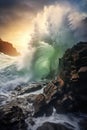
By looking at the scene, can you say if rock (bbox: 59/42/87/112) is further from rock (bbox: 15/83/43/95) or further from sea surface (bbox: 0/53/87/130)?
rock (bbox: 15/83/43/95)

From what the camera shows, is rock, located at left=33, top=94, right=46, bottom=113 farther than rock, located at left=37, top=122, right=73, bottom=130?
Yes

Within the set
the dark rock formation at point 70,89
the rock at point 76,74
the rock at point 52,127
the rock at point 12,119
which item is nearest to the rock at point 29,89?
the dark rock formation at point 70,89

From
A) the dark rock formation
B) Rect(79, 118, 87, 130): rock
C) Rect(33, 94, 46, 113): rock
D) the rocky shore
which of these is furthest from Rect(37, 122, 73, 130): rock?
Rect(33, 94, 46, 113): rock

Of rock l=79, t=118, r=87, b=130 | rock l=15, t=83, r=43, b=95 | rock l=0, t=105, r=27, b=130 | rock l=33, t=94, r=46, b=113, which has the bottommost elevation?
rock l=79, t=118, r=87, b=130

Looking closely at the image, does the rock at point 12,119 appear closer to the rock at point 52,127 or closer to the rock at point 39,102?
the rock at point 52,127

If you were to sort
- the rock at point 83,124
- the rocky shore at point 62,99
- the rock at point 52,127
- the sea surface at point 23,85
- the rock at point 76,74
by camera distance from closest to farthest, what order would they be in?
the rock at point 52,127, the rock at point 83,124, the sea surface at point 23,85, the rocky shore at point 62,99, the rock at point 76,74

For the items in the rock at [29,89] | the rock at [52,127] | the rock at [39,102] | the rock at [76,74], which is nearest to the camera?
the rock at [52,127]

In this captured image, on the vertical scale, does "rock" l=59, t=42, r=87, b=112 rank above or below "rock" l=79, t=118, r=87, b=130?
above
